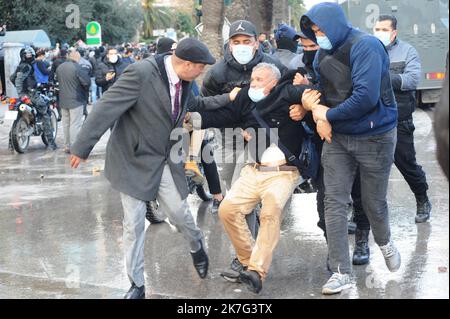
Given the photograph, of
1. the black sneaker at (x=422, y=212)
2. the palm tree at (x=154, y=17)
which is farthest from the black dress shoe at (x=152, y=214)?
the palm tree at (x=154, y=17)

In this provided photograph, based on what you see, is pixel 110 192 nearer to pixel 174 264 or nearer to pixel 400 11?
pixel 174 264

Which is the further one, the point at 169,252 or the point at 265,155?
the point at 169,252

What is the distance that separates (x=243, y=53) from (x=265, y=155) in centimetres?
104

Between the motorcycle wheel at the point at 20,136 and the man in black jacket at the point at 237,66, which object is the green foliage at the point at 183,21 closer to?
the motorcycle wheel at the point at 20,136

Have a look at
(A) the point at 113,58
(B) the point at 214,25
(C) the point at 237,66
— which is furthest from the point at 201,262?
(B) the point at 214,25

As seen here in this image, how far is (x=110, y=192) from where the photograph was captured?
10.4 metres

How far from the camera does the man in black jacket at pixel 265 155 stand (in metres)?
5.86

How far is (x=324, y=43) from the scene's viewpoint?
562 centimetres

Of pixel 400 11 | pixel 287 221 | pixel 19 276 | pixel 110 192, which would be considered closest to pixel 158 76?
pixel 19 276

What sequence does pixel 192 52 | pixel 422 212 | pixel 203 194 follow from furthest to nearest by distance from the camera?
1. pixel 203 194
2. pixel 422 212
3. pixel 192 52

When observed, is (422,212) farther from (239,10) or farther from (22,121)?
(239,10)

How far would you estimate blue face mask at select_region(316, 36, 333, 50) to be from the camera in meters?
5.59

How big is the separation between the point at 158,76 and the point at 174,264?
1848mm

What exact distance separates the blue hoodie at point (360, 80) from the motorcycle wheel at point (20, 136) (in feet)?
32.2
